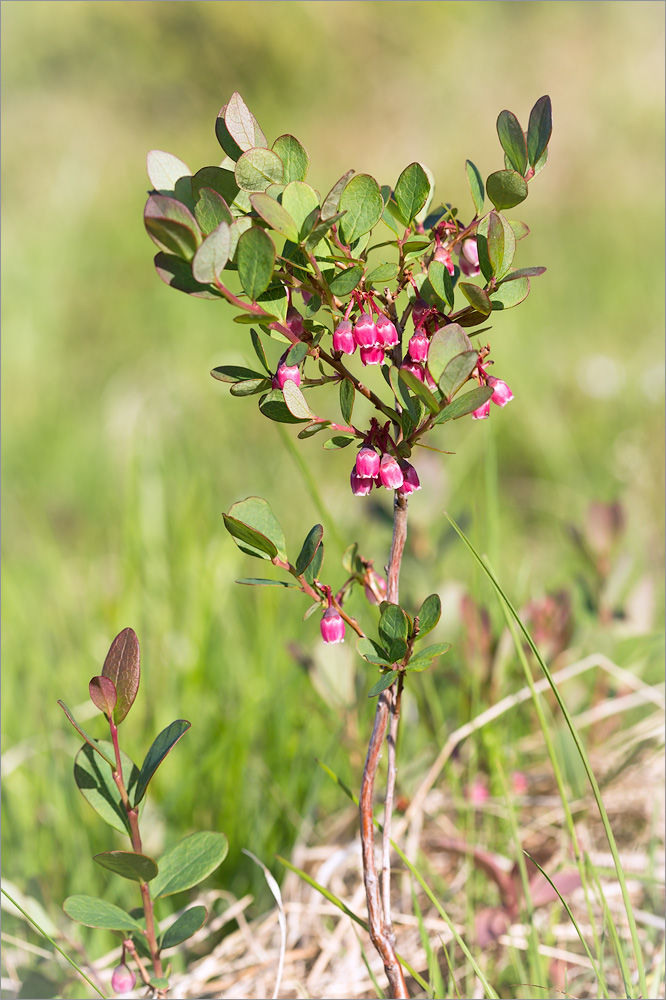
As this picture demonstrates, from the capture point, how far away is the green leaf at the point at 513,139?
63 cm

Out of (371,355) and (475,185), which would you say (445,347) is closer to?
(371,355)

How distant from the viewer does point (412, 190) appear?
641mm

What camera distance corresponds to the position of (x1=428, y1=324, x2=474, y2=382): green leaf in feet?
2.02

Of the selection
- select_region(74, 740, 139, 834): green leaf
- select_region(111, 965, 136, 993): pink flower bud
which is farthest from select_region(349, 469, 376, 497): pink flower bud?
select_region(111, 965, 136, 993): pink flower bud

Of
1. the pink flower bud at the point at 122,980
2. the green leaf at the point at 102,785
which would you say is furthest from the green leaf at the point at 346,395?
the pink flower bud at the point at 122,980

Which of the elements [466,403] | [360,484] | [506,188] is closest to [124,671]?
[360,484]

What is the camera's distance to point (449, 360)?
0.62m

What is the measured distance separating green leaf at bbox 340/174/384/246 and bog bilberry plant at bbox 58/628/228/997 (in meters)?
0.36

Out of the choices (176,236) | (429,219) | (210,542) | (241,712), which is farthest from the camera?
(210,542)

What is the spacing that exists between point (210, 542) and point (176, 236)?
134 centimetres

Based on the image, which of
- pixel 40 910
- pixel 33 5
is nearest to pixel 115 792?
pixel 40 910

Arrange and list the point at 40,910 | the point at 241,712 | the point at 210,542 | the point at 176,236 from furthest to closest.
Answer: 1. the point at 210,542
2. the point at 241,712
3. the point at 40,910
4. the point at 176,236

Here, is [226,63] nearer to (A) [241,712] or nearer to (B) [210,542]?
(B) [210,542]

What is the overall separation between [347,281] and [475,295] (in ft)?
0.31
